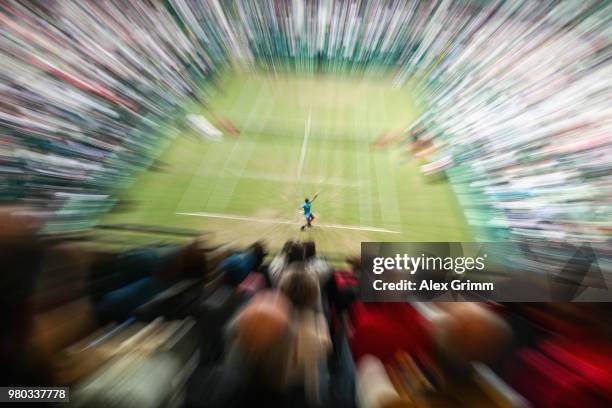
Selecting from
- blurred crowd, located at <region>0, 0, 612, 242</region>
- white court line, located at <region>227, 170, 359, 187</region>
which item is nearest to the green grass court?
white court line, located at <region>227, 170, 359, 187</region>

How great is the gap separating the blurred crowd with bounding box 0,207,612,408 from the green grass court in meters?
0.54

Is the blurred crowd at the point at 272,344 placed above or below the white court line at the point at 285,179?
below

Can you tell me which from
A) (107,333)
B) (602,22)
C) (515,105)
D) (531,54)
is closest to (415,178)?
(515,105)

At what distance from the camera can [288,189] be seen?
88.1 inches

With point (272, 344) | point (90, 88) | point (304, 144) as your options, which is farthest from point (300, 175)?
point (90, 88)

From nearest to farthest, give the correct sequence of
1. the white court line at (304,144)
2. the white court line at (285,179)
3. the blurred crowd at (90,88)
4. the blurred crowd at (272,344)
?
the blurred crowd at (272,344), the blurred crowd at (90,88), the white court line at (285,179), the white court line at (304,144)

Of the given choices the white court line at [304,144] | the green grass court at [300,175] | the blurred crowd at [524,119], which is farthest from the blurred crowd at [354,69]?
the white court line at [304,144]

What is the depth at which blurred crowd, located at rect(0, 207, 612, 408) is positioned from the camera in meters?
0.87

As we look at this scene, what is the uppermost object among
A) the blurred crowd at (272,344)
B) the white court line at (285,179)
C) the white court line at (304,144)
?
the white court line at (304,144)

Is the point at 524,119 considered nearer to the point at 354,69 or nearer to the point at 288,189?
the point at 354,69

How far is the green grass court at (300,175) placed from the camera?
1888 millimetres

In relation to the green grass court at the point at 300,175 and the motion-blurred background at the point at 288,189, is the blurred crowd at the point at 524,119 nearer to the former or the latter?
the motion-blurred background at the point at 288,189

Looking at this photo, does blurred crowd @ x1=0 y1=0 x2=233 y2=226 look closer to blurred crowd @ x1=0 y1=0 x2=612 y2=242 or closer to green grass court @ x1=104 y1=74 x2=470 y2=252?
blurred crowd @ x1=0 y1=0 x2=612 y2=242

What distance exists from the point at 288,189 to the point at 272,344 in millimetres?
1452
